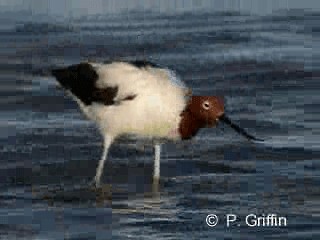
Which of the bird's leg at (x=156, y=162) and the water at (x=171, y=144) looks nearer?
the water at (x=171, y=144)

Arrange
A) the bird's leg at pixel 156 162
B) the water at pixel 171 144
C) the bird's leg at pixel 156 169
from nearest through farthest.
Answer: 1. the water at pixel 171 144
2. the bird's leg at pixel 156 169
3. the bird's leg at pixel 156 162

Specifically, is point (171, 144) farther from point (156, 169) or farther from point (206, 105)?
point (206, 105)

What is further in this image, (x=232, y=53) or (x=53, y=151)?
(x=232, y=53)

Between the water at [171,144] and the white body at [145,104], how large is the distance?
1.45 feet

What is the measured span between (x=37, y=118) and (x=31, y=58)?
342 centimetres

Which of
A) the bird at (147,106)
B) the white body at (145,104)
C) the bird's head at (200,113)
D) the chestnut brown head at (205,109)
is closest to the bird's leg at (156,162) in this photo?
the bird at (147,106)

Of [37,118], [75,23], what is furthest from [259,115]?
[75,23]

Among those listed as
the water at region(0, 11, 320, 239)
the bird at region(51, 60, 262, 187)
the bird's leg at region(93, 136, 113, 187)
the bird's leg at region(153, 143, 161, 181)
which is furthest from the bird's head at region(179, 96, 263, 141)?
the bird's leg at region(93, 136, 113, 187)

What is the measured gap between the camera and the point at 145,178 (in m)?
10.4

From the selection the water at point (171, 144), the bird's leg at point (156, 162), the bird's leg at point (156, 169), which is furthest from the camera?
the bird's leg at point (156, 162)

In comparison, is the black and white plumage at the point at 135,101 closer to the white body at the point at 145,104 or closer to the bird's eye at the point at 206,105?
the white body at the point at 145,104

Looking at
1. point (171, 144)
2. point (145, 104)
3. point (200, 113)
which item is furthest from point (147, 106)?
point (171, 144)

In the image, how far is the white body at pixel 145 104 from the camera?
10.1m

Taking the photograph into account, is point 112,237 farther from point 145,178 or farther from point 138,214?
point 145,178
